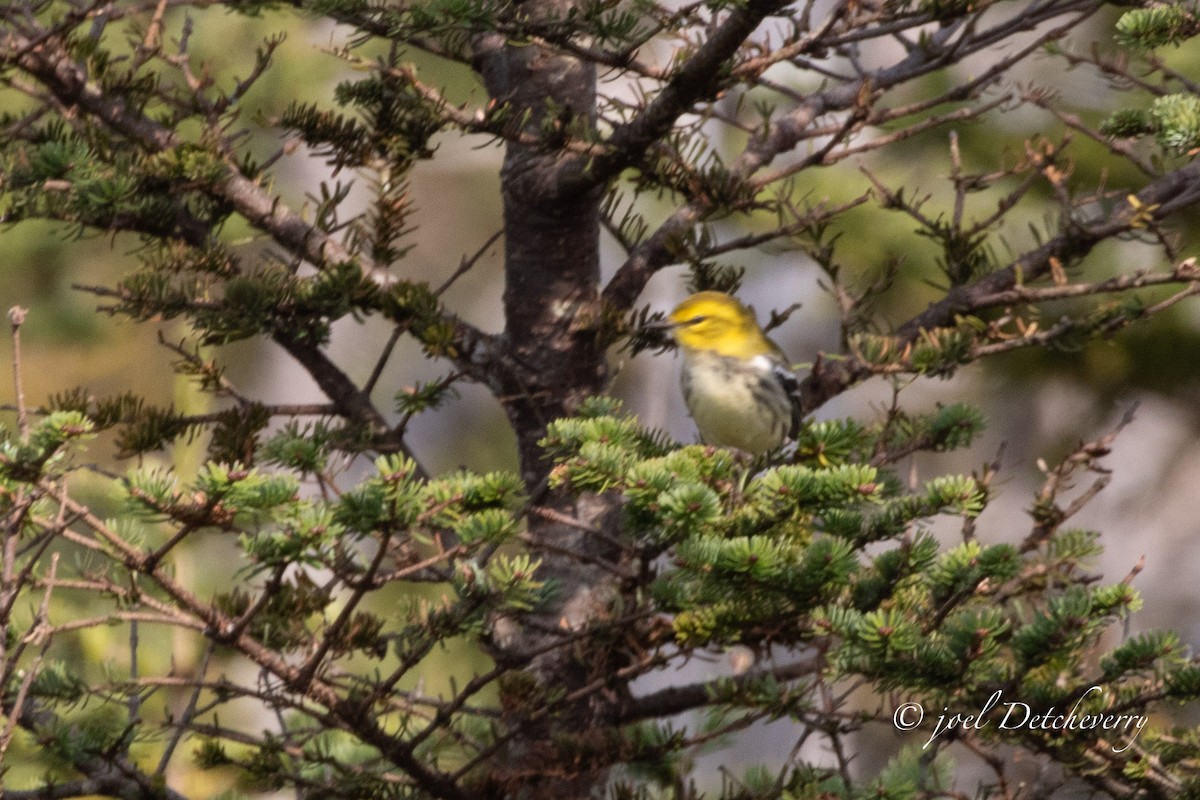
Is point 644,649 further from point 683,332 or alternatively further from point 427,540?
point 683,332

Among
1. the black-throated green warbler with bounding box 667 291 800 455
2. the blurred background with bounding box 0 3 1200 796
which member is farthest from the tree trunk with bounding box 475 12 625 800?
the black-throated green warbler with bounding box 667 291 800 455

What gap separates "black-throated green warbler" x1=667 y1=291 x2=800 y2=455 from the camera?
11.1 feet

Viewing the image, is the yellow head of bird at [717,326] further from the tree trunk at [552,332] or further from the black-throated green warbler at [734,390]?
the tree trunk at [552,332]

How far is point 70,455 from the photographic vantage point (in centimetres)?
178

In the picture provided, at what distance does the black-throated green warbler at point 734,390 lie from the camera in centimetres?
338

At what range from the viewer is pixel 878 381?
934cm

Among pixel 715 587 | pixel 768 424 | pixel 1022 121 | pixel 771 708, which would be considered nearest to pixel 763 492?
pixel 715 587

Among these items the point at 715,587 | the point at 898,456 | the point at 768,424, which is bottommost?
the point at 715,587

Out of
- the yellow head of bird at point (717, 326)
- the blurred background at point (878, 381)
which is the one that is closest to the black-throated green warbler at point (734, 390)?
the yellow head of bird at point (717, 326)

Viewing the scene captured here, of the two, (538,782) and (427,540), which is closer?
(427,540)

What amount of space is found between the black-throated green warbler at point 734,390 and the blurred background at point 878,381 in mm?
612

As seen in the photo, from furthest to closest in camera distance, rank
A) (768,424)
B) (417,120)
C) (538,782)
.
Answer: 1. (768,424)
2. (417,120)
3. (538,782)

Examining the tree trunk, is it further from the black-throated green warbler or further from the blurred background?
the black-throated green warbler

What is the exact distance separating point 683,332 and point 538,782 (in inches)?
47.9
